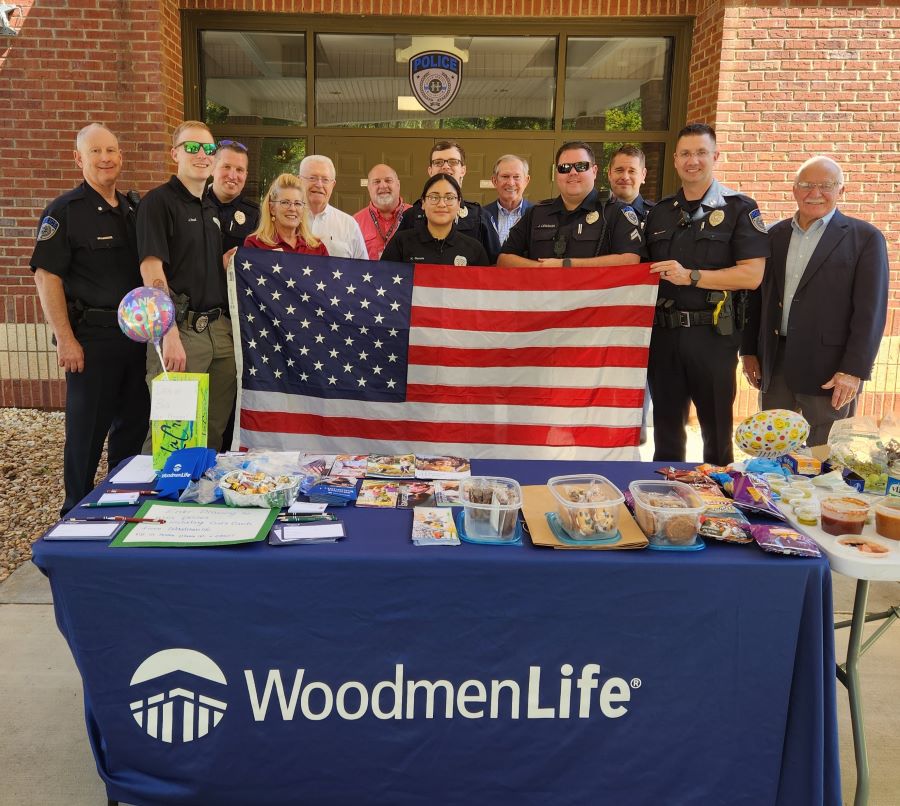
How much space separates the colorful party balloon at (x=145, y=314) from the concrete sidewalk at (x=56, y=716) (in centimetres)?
133

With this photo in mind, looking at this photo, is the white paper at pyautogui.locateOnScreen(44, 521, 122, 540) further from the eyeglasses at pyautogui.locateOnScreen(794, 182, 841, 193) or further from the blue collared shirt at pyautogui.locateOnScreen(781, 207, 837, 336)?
the eyeglasses at pyautogui.locateOnScreen(794, 182, 841, 193)

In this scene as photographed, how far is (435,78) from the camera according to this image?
7.41 metres

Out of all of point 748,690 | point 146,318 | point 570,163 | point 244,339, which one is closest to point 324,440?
point 244,339

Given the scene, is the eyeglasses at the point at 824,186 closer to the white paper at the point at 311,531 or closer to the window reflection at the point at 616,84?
the white paper at the point at 311,531

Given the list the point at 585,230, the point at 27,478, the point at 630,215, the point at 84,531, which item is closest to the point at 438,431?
the point at 585,230

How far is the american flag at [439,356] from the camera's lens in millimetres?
3977

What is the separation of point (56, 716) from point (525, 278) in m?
2.81

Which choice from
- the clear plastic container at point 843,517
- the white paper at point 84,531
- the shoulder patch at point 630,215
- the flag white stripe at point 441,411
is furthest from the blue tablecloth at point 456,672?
the shoulder patch at point 630,215

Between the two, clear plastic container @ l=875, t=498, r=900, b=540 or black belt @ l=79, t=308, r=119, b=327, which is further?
black belt @ l=79, t=308, r=119, b=327

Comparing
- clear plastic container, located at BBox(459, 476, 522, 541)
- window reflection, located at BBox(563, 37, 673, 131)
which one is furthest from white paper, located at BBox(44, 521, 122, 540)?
window reflection, located at BBox(563, 37, 673, 131)

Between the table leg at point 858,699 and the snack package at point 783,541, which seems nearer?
the snack package at point 783,541

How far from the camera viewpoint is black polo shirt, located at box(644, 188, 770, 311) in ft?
12.8

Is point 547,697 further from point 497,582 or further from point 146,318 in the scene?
point 146,318

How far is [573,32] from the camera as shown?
723 centimetres
